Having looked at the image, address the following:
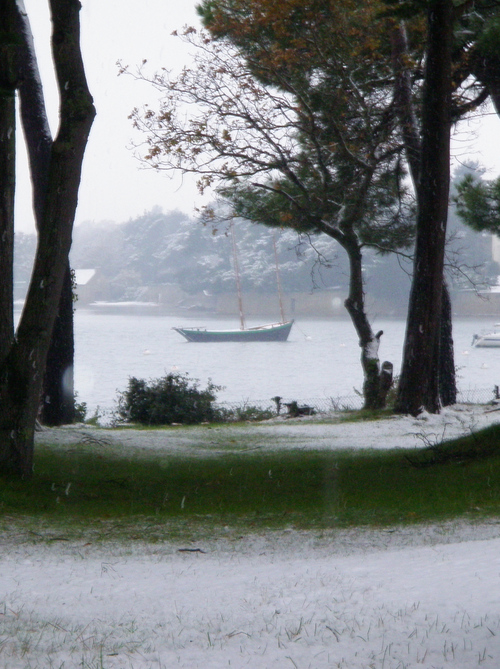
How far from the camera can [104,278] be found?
90.1m

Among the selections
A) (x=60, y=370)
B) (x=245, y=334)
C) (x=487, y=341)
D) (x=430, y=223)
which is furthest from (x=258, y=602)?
(x=245, y=334)

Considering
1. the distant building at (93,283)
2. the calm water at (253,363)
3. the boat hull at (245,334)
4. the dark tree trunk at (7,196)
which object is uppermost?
the distant building at (93,283)

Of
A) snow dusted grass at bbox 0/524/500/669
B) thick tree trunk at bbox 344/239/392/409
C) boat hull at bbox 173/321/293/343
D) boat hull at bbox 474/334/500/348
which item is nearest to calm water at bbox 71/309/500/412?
boat hull at bbox 474/334/500/348

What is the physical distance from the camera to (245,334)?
59312 millimetres

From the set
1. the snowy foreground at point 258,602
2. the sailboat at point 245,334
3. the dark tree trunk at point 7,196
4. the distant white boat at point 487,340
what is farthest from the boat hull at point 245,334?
the snowy foreground at point 258,602

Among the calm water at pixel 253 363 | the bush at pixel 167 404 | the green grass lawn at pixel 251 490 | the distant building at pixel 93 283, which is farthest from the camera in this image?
the distant building at pixel 93 283

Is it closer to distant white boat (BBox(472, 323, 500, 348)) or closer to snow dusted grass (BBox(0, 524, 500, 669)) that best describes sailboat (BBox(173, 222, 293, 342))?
distant white boat (BBox(472, 323, 500, 348))

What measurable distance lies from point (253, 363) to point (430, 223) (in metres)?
37.9

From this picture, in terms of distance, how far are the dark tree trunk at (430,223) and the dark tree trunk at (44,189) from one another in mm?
6079

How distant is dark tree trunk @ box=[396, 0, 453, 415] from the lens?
1194 cm

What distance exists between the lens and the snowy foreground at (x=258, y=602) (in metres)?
A: 3.33

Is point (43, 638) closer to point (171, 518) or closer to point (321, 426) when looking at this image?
point (171, 518)

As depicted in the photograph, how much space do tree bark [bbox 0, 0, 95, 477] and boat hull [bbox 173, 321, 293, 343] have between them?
164ft

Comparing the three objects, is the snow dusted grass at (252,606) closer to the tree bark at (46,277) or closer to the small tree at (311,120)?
the tree bark at (46,277)
